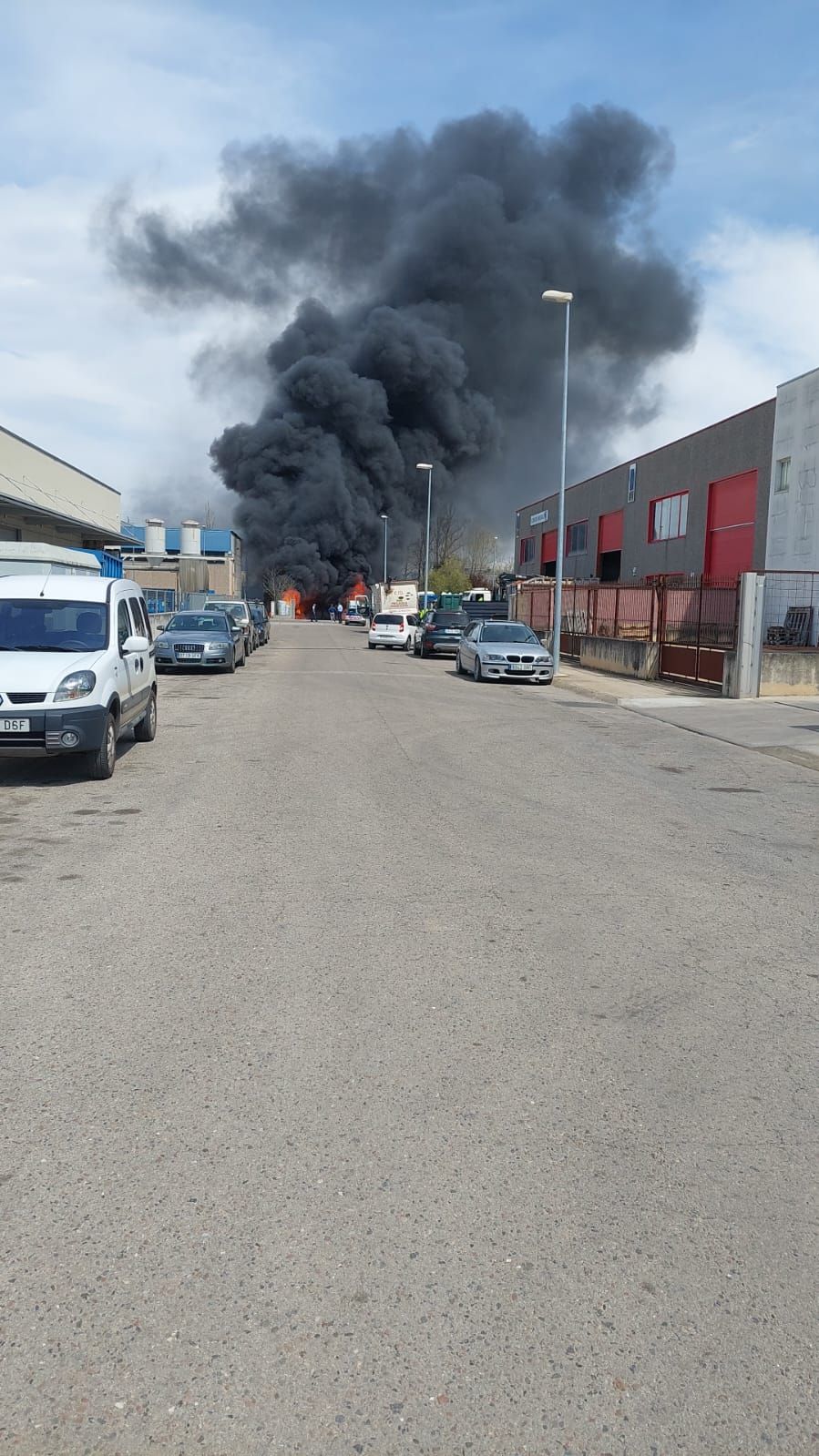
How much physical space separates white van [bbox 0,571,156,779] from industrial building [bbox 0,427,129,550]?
1626 cm

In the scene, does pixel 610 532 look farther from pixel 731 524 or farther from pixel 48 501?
pixel 48 501

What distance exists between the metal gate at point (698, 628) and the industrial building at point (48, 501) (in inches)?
591

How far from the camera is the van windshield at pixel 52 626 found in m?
9.55

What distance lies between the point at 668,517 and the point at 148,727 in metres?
31.4

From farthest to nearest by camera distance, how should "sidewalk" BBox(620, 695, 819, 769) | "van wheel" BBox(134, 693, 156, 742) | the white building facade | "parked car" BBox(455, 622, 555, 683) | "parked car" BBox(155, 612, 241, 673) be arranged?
the white building facade, "parked car" BBox(155, 612, 241, 673), "parked car" BBox(455, 622, 555, 683), "sidewalk" BBox(620, 695, 819, 769), "van wheel" BBox(134, 693, 156, 742)

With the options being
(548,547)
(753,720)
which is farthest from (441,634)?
(548,547)

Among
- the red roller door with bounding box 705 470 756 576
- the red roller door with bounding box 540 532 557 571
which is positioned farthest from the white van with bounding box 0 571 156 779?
the red roller door with bounding box 540 532 557 571

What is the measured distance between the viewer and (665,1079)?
367cm

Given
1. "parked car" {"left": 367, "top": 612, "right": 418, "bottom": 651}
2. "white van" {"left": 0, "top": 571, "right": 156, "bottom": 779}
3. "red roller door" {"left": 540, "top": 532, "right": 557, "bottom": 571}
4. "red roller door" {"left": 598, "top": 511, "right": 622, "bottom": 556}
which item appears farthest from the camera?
"red roller door" {"left": 540, "top": 532, "right": 557, "bottom": 571}

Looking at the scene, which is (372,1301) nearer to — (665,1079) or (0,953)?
(665,1079)

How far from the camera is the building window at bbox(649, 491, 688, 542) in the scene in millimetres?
38266

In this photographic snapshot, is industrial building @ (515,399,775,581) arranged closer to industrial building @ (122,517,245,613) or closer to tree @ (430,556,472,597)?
tree @ (430,556,472,597)

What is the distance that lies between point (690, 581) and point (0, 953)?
19.1 meters

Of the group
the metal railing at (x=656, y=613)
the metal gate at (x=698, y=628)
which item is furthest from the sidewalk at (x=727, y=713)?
the metal railing at (x=656, y=613)
